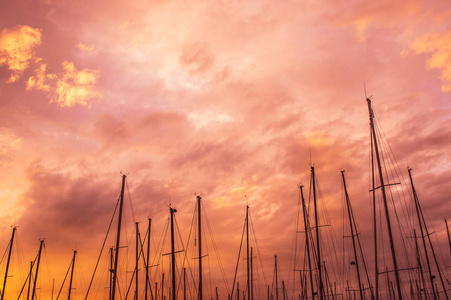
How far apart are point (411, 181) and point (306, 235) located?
16.2 metres

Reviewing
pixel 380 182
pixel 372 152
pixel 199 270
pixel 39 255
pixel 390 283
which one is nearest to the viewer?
pixel 380 182

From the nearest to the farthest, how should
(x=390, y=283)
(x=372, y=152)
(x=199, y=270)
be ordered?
(x=372, y=152), (x=199, y=270), (x=390, y=283)

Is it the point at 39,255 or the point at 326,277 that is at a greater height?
the point at 39,255

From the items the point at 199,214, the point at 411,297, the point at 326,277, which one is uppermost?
the point at 199,214

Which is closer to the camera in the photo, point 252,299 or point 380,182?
point 380,182

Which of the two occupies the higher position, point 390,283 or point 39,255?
point 39,255

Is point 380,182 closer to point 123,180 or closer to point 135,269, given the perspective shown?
point 123,180

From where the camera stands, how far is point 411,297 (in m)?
72.0

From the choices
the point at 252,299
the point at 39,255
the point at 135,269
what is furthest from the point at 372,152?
the point at 39,255

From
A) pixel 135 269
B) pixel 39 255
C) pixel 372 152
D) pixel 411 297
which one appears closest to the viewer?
pixel 372 152

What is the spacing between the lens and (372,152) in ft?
98.4

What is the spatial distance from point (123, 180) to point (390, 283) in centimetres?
6359

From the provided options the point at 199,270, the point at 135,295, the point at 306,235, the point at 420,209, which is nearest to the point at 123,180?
the point at 199,270

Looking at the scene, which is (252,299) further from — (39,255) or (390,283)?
(390,283)
